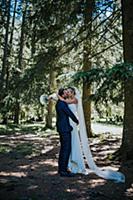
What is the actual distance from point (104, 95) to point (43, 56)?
691 cm

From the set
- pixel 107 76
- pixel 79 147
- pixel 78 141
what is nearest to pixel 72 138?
pixel 78 141

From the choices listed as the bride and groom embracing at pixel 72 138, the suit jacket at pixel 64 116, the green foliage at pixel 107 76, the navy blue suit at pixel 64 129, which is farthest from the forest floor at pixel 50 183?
the green foliage at pixel 107 76

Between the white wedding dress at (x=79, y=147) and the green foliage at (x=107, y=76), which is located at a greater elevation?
the green foliage at (x=107, y=76)

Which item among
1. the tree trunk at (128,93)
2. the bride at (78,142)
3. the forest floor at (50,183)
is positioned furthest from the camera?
the tree trunk at (128,93)

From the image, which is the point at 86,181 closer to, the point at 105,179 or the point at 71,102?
the point at 105,179

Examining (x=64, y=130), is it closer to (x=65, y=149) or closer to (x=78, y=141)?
(x=65, y=149)

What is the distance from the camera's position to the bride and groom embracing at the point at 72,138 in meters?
9.32

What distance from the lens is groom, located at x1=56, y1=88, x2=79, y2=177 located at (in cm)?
931

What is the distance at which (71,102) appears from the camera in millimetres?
9594

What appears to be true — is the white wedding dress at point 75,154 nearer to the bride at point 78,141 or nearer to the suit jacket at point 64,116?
the bride at point 78,141

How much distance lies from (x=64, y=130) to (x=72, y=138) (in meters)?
0.52

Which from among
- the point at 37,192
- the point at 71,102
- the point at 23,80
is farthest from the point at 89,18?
the point at 37,192

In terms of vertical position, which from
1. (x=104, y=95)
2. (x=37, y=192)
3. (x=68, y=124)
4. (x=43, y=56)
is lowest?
(x=37, y=192)

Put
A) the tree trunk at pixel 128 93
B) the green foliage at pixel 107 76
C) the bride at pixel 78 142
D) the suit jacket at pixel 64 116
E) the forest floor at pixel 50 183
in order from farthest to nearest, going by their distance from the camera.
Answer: the tree trunk at pixel 128 93, the bride at pixel 78 142, the suit jacket at pixel 64 116, the forest floor at pixel 50 183, the green foliage at pixel 107 76
